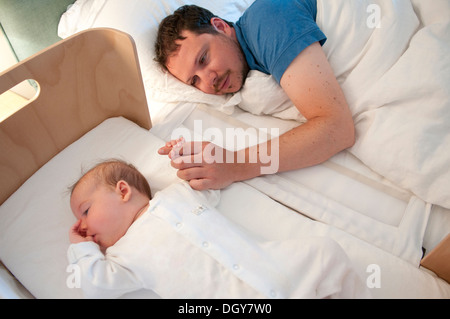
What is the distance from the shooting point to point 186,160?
864 mm

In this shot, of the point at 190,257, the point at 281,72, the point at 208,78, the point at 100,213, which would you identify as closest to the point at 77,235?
the point at 100,213

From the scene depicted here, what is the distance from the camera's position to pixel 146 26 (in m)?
1.20

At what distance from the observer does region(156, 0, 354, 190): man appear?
0.89 meters

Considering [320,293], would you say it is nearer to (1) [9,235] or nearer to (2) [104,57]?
(1) [9,235]

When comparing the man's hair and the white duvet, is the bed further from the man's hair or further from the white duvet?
the man's hair

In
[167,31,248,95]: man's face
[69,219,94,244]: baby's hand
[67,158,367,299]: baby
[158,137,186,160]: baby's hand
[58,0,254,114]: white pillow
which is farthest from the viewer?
[58,0,254,114]: white pillow

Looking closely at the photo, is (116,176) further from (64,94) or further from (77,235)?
(64,94)

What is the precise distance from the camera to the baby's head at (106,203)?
2.56ft

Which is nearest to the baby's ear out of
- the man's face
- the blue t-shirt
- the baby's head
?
the baby's head

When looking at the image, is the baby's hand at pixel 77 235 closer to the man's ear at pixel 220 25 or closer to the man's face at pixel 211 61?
the man's face at pixel 211 61

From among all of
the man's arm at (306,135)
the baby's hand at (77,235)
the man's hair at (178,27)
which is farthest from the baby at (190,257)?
the man's hair at (178,27)

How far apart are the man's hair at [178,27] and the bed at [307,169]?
0.61ft

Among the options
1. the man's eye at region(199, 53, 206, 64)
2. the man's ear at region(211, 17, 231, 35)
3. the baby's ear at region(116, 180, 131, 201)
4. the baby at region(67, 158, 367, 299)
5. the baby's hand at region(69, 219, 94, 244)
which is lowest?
the baby at region(67, 158, 367, 299)
